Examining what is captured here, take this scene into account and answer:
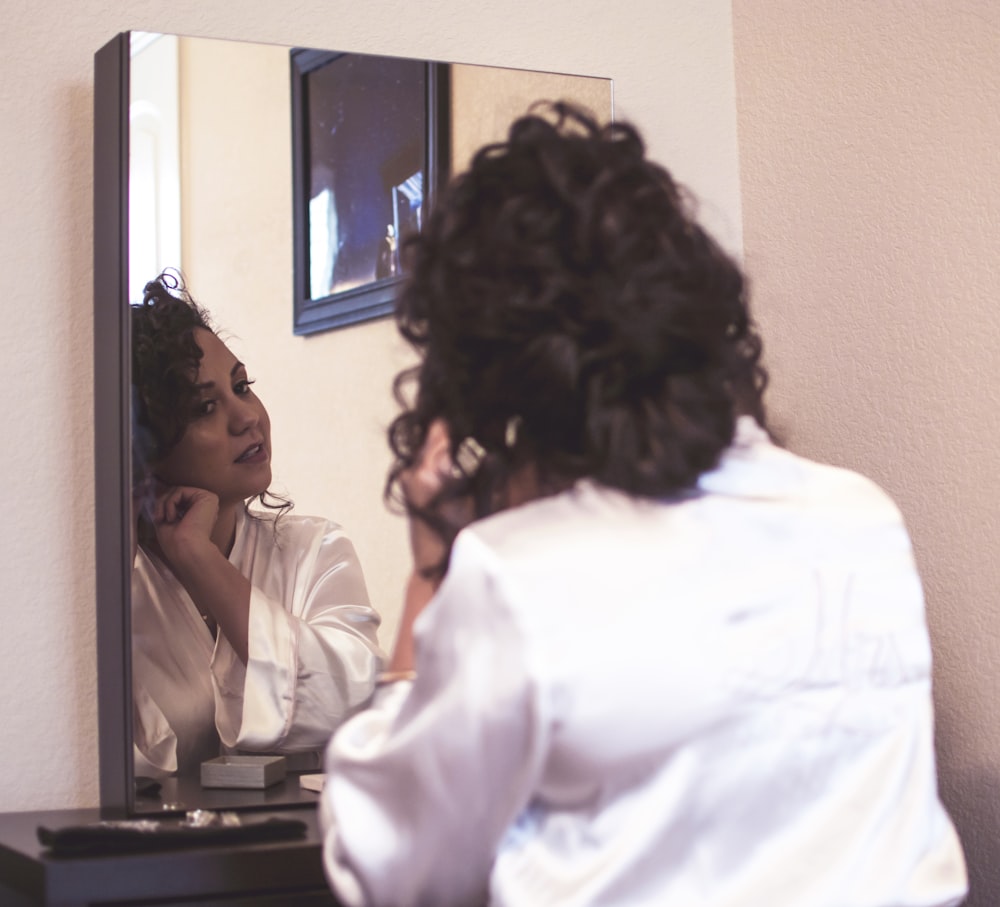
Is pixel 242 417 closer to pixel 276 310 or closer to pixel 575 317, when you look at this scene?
pixel 276 310

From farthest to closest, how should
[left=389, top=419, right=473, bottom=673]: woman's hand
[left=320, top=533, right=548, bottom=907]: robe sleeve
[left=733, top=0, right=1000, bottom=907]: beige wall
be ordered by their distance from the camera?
[left=733, top=0, right=1000, bottom=907]: beige wall → [left=389, top=419, right=473, bottom=673]: woman's hand → [left=320, top=533, right=548, bottom=907]: robe sleeve

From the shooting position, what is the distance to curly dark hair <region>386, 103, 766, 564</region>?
0.79 m

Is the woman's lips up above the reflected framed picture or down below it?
below

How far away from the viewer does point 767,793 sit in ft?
2.56

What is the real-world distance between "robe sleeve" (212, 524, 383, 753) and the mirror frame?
10 cm

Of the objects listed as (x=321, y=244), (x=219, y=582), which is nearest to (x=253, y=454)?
(x=219, y=582)

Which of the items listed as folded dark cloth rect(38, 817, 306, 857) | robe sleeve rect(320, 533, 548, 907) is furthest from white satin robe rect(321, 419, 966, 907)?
folded dark cloth rect(38, 817, 306, 857)

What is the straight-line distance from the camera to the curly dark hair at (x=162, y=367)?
1.22 m

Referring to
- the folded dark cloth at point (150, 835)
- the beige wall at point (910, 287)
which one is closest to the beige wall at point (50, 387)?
the folded dark cloth at point (150, 835)

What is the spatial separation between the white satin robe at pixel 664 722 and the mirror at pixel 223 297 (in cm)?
45

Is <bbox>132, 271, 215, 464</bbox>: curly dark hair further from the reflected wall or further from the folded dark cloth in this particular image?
the folded dark cloth

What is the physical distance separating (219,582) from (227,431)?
16 centimetres

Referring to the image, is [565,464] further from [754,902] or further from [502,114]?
[502,114]

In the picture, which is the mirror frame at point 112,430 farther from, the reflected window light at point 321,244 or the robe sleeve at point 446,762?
the robe sleeve at point 446,762
